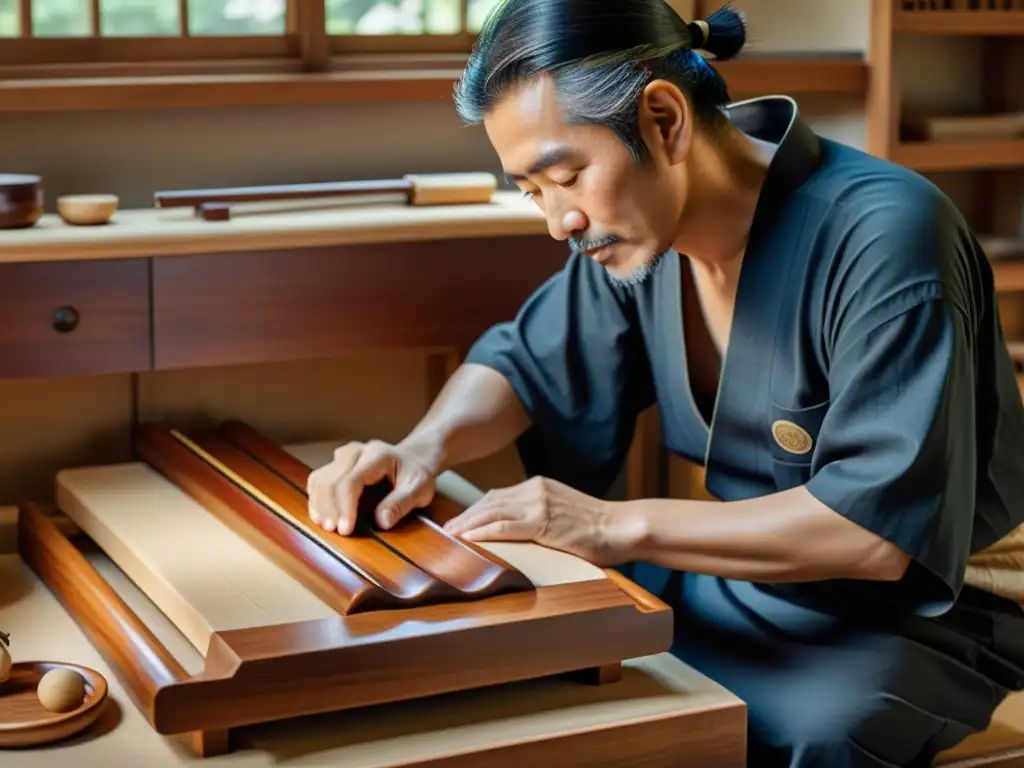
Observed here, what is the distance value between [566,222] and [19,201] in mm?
893

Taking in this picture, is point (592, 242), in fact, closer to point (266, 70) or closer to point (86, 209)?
point (86, 209)

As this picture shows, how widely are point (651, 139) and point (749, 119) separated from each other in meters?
0.38

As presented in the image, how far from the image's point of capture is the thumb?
1.96 m

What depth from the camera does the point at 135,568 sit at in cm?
196

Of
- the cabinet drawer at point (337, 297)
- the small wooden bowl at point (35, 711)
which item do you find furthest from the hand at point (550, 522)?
the cabinet drawer at point (337, 297)

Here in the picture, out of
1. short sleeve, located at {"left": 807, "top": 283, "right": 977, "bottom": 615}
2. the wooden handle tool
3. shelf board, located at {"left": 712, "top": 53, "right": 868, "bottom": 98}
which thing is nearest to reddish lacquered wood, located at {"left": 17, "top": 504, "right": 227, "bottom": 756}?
the wooden handle tool

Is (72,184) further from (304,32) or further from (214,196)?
(304,32)

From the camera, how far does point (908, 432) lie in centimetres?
176

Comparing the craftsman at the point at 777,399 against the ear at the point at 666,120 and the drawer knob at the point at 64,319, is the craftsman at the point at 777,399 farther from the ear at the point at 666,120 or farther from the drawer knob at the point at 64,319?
the drawer knob at the point at 64,319

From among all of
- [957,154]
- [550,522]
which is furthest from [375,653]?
[957,154]

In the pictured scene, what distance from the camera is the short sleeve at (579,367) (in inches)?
90.2

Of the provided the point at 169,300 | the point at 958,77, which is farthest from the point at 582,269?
the point at 958,77

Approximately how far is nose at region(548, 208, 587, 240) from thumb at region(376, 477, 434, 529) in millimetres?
387

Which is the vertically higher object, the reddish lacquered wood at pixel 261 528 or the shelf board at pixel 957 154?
the shelf board at pixel 957 154
